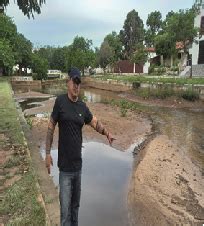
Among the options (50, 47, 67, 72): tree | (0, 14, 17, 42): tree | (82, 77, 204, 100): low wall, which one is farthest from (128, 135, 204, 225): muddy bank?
(50, 47, 67, 72): tree

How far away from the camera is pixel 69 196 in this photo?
15.9 feet

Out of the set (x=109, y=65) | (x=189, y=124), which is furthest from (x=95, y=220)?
(x=109, y=65)

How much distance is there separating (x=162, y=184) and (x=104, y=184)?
1.39m

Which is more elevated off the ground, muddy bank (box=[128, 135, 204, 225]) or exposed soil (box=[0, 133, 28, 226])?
exposed soil (box=[0, 133, 28, 226])

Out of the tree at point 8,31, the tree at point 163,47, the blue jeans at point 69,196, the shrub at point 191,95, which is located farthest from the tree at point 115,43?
the blue jeans at point 69,196

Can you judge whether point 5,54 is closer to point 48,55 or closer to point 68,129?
point 68,129

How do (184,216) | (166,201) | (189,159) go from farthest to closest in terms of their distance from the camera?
1. (189,159)
2. (166,201)
3. (184,216)

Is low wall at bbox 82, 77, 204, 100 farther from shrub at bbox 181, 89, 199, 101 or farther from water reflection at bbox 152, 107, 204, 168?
water reflection at bbox 152, 107, 204, 168

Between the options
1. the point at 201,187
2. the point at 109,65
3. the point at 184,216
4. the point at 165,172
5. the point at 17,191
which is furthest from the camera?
the point at 109,65

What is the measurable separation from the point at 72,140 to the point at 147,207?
318 centimetres

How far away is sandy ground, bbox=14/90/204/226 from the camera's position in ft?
22.9

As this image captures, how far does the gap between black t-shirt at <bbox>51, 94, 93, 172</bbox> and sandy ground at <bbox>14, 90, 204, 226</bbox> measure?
257 cm

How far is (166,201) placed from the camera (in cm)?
768

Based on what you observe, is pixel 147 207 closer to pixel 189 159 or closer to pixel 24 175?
pixel 24 175
